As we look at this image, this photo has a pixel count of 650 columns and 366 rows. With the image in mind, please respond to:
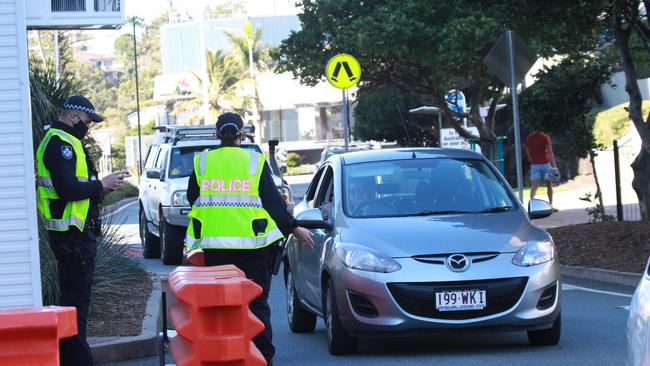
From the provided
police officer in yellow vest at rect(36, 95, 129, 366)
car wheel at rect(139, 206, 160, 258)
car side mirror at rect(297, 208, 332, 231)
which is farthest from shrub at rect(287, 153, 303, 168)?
police officer in yellow vest at rect(36, 95, 129, 366)

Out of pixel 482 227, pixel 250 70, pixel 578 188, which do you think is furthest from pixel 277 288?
pixel 250 70

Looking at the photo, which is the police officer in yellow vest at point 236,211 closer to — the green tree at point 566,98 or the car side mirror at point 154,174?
the car side mirror at point 154,174

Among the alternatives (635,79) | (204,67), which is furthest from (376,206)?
(204,67)

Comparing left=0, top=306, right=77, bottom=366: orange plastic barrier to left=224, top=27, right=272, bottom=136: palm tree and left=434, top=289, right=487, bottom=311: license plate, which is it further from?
left=224, top=27, right=272, bottom=136: palm tree

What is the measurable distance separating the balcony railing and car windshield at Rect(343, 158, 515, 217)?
2430mm

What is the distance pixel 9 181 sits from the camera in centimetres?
755

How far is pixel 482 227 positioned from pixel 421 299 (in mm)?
899

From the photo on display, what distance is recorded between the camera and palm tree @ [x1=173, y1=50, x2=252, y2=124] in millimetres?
76438

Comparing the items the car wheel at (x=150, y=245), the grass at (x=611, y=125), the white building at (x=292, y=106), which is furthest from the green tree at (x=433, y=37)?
the white building at (x=292, y=106)

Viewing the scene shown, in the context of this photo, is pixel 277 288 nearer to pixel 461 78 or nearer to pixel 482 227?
pixel 482 227

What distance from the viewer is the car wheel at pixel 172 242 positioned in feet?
58.4

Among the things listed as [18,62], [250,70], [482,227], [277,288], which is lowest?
[277,288]

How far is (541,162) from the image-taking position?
24.4 m

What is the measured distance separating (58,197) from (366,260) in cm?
241
